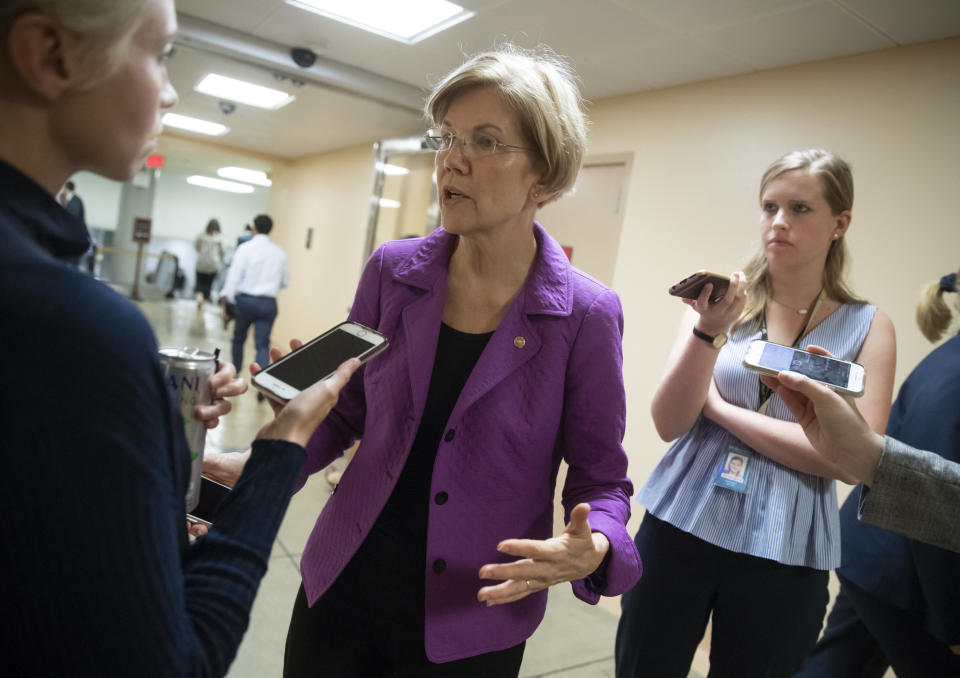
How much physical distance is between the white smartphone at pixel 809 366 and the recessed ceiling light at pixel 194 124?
9786mm

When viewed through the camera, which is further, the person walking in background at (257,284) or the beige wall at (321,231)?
the beige wall at (321,231)

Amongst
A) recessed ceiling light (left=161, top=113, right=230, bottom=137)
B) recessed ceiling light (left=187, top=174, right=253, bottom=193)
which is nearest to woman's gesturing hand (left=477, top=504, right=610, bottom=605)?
recessed ceiling light (left=161, top=113, right=230, bottom=137)

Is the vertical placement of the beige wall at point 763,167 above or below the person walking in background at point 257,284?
above

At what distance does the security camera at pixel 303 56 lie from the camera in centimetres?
510

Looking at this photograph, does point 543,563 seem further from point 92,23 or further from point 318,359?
point 92,23

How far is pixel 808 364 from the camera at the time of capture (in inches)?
54.8

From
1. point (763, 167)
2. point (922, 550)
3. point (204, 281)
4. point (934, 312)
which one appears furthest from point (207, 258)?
point (922, 550)

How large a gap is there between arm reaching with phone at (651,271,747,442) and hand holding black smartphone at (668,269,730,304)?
1cm

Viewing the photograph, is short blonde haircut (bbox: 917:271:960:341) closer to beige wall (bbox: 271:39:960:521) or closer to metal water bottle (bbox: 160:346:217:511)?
beige wall (bbox: 271:39:960:521)

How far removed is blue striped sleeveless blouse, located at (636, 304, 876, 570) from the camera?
1.61 m

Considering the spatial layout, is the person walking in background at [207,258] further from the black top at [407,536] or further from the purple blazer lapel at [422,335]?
the black top at [407,536]

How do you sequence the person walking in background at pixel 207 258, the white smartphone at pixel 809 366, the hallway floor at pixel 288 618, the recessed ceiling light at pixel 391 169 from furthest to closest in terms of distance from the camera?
the person walking in background at pixel 207 258
the recessed ceiling light at pixel 391 169
the hallway floor at pixel 288 618
the white smartphone at pixel 809 366

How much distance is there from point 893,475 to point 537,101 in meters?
1.04

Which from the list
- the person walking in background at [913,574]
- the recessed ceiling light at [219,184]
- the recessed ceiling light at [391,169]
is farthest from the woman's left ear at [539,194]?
the recessed ceiling light at [219,184]
